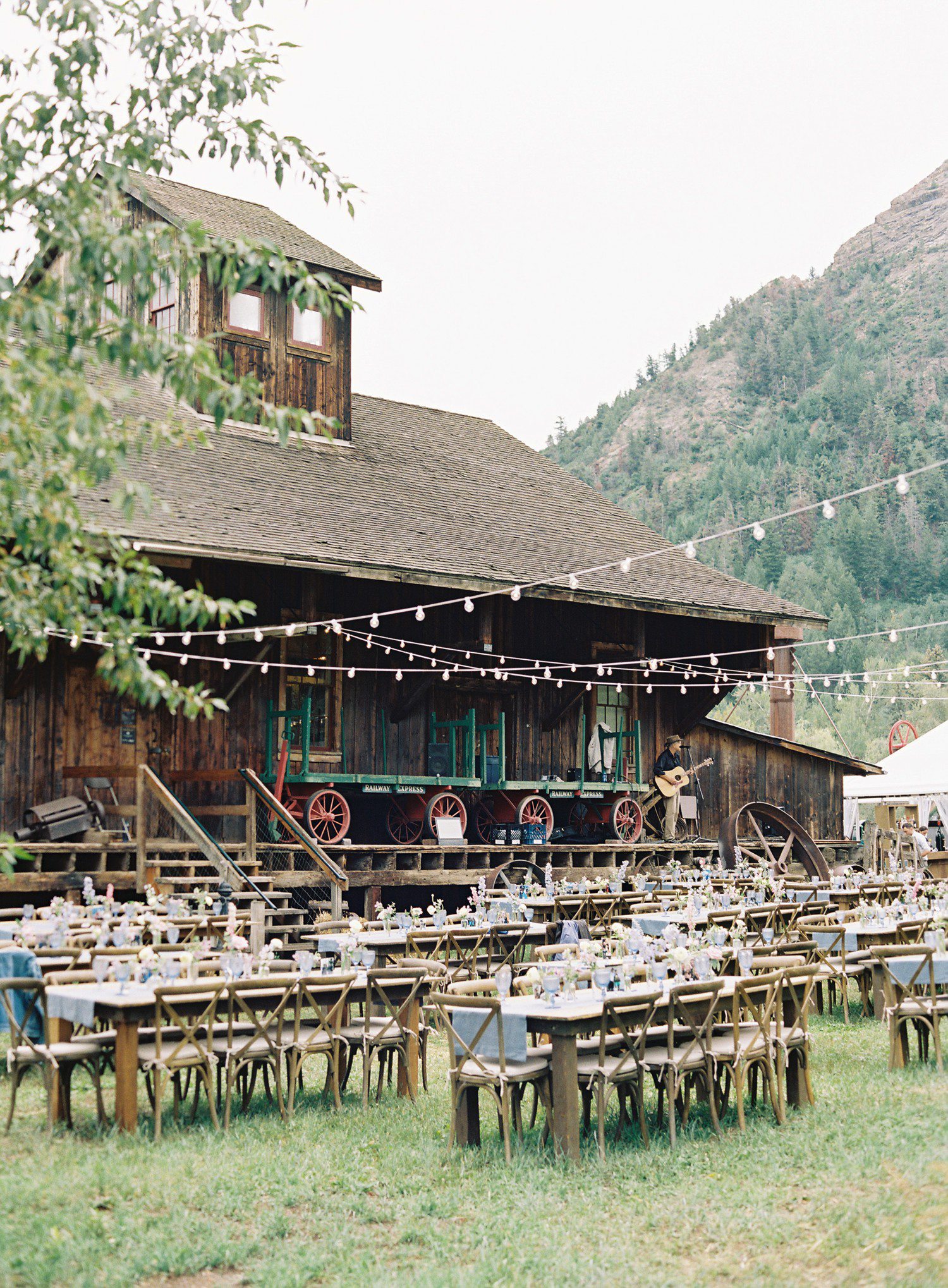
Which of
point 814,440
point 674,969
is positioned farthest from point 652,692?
point 814,440

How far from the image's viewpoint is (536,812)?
20.8m

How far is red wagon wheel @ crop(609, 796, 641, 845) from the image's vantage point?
70.7ft

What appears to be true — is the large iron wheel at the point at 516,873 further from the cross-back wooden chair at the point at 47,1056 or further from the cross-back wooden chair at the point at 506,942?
the cross-back wooden chair at the point at 47,1056

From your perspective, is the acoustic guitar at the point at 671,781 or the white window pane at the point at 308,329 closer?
the white window pane at the point at 308,329

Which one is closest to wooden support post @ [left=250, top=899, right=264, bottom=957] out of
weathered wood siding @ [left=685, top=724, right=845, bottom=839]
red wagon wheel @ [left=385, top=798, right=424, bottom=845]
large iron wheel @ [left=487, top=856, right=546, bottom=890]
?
large iron wheel @ [left=487, top=856, right=546, bottom=890]

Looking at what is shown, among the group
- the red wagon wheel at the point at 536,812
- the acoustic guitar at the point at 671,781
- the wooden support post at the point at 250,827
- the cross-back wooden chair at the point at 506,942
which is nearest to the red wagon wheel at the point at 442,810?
the red wagon wheel at the point at 536,812

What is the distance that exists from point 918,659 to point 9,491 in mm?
72226

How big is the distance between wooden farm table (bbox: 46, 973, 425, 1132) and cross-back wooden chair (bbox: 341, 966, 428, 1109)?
0.33ft

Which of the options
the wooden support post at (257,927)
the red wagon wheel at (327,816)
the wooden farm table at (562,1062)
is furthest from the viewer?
the red wagon wheel at (327,816)

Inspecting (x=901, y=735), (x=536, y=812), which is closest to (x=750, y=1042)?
(x=536, y=812)

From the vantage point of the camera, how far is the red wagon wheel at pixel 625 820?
2156 cm

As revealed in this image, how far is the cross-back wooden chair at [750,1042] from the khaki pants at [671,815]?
1337 centimetres

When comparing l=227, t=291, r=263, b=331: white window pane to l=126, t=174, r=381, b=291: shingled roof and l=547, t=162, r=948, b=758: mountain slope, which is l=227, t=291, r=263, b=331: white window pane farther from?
l=547, t=162, r=948, b=758: mountain slope

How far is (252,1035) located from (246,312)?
46.9 feet
